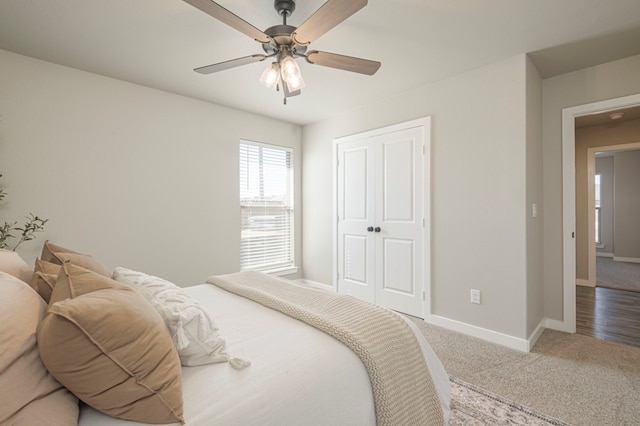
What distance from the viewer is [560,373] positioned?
220 cm

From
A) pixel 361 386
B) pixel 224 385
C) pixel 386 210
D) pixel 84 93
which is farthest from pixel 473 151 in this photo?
pixel 84 93

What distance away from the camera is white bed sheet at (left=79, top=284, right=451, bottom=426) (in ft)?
2.88

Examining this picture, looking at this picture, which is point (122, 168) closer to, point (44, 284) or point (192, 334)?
point (44, 284)

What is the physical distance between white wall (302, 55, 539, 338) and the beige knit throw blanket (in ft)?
5.61

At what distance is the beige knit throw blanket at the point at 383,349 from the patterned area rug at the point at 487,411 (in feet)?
1.64

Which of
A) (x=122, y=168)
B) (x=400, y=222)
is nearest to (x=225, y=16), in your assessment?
(x=122, y=168)

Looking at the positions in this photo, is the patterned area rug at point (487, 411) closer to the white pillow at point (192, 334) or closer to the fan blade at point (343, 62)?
the white pillow at point (192, 334)

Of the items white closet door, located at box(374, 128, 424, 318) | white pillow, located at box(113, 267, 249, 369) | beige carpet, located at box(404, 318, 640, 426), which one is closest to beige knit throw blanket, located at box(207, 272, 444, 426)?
white pillow, located at box(113, 267, 249, 369)

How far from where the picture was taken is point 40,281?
115 cm

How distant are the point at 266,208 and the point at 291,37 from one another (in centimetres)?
276

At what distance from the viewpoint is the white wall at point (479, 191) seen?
2613 millimetres

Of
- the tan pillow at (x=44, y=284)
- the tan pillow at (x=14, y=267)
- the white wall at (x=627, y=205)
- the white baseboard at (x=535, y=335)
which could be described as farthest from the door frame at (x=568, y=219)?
the white wall at (x=627, y=205)

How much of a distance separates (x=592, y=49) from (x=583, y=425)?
8.97ft

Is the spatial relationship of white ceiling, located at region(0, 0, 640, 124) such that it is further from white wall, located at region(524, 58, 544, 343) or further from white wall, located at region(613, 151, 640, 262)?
white wall, located at region(613, 151, 640, 262)
